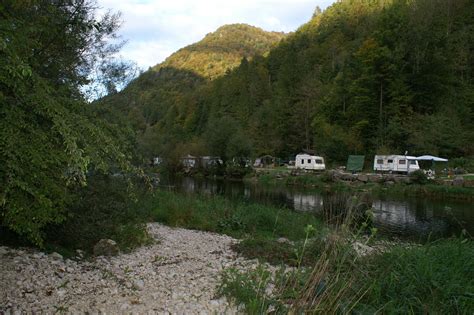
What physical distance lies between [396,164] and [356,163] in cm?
482

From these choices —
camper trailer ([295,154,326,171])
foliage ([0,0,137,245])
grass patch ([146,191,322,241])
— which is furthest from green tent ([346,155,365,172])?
foliage ([0,0,137,245])

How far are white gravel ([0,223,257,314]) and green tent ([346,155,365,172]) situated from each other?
35.7 metres

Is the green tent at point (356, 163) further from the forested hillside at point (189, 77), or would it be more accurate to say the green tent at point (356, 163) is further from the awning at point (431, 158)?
the forested hillside at point (189, 77)

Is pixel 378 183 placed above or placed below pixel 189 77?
below

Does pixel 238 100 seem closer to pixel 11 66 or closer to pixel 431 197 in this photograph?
pixel 431 197

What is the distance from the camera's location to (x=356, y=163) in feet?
134

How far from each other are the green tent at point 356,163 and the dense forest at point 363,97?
2.38 metres

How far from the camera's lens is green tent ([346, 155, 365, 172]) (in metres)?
40.3

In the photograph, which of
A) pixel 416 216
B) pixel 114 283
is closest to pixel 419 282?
pixel 114 283

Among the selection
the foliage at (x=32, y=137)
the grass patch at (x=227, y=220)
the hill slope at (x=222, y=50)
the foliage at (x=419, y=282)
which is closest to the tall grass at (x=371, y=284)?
the foliage at (x=419, y=282)

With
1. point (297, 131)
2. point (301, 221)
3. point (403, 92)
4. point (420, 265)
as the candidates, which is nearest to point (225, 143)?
point (297, 131)

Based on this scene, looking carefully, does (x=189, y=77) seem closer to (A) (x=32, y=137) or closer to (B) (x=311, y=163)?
(B) (x=311, y=163)

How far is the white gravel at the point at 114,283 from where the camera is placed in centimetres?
442

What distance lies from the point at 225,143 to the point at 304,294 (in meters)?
47.4
